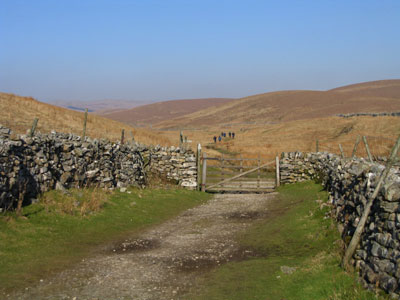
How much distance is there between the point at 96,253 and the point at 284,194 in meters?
14.5

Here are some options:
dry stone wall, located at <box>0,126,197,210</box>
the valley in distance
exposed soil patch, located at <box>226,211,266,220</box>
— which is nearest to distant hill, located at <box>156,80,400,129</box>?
the valley in distance

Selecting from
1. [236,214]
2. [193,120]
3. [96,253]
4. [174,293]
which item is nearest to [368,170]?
[174,293]

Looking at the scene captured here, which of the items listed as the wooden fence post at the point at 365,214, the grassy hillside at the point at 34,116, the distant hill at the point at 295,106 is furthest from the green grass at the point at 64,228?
the distant hill at the point at 295,106

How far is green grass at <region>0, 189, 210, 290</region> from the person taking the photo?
9.58m

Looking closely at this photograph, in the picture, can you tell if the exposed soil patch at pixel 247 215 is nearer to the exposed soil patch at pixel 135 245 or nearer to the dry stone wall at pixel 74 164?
the exposed soil patch at pixel 135 245

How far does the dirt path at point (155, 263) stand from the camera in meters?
8.34

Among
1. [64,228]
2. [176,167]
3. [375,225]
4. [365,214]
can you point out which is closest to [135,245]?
[64,228]

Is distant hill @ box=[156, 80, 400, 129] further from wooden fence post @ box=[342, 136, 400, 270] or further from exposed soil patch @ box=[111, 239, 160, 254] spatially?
wooden fence post @ box=[342, 136, 400, 270]

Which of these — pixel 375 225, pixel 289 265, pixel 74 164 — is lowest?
pixel 289 265

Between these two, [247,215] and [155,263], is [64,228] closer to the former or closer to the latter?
[155,263]

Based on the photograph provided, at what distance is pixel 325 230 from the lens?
38.8 feet

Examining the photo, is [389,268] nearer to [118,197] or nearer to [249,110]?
[118,197]

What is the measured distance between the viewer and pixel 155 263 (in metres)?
10.4

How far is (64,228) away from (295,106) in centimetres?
15583
